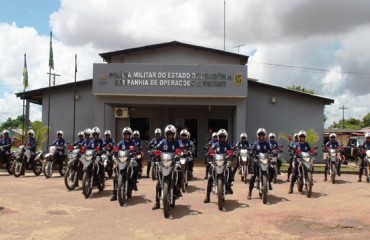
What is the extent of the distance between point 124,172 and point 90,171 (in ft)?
5.50

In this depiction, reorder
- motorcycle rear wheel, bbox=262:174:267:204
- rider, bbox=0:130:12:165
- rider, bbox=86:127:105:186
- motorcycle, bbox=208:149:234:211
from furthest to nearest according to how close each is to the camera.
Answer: rider, bbox=0:130:12:165, rider, bbox=86:127:105:186, motorcycle rear wheel, bbox=262:174:267:204, motorcycle, bbox=208:149:234:211

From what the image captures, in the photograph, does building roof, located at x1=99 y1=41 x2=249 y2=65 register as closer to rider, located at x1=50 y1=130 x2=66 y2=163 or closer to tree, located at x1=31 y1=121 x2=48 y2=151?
tree, located at x1=31 y1=121 x2=48 y2=151

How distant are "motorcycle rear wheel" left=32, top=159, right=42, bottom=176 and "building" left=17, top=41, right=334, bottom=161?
4.19 m

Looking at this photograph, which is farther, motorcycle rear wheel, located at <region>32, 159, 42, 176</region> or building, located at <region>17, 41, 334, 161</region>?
building, located at <region>17, 41, 334, 161</region>

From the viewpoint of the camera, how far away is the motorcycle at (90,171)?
11.2 meters

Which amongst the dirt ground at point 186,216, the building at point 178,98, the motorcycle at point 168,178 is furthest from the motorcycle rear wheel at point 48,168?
the motorcycle at point 168,178

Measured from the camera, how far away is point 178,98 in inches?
824

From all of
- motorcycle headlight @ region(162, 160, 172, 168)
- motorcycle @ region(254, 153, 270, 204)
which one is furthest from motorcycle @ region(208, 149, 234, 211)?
motorcycle headlight @ region(162, 160, 172, 168)

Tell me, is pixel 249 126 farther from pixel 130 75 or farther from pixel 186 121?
pixel 130 75

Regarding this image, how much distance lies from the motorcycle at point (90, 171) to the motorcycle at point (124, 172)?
1216 mm

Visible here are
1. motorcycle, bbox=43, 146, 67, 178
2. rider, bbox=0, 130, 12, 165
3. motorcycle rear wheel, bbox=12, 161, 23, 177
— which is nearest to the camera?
motorcycle, bbox=43, 146, 67, 178

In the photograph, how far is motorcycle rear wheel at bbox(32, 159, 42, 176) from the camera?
17.0 m

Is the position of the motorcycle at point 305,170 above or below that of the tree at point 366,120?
below

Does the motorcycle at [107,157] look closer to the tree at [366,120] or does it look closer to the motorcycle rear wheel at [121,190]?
the motorcycle rear wheel at [121,190]
